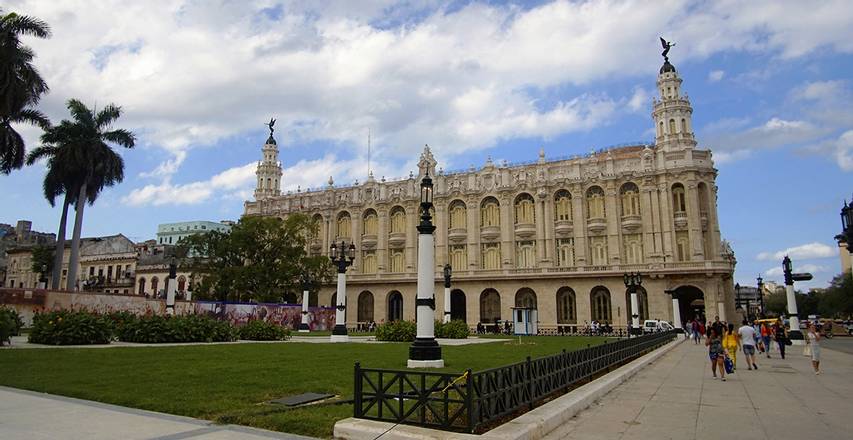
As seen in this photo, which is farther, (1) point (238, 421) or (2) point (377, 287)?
(2) point (377, 287)

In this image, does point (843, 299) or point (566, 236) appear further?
point (843, 299)

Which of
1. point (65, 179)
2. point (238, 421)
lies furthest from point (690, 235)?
point (65, 179)

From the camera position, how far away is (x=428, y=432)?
6418 millimetres

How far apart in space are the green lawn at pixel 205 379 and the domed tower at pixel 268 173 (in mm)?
56489

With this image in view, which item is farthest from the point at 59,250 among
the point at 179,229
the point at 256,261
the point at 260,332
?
the point at 179,229

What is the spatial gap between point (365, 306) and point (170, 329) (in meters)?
39.1

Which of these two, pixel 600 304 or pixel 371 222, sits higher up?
pixel 371 222

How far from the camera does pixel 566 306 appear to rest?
52156 mm

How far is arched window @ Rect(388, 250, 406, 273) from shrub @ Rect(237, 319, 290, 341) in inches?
1220

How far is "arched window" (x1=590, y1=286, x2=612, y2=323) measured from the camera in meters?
49.8

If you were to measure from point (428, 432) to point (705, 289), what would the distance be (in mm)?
46684

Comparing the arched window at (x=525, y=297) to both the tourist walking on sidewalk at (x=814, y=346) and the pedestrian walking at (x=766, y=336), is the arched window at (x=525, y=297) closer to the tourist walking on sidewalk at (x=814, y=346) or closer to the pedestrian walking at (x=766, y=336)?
the pedestrian walking at (x=766, y=336)

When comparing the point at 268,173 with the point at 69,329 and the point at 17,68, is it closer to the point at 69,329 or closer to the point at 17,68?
the point at 17,68

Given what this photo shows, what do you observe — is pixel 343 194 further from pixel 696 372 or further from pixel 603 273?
pixel 696 372
